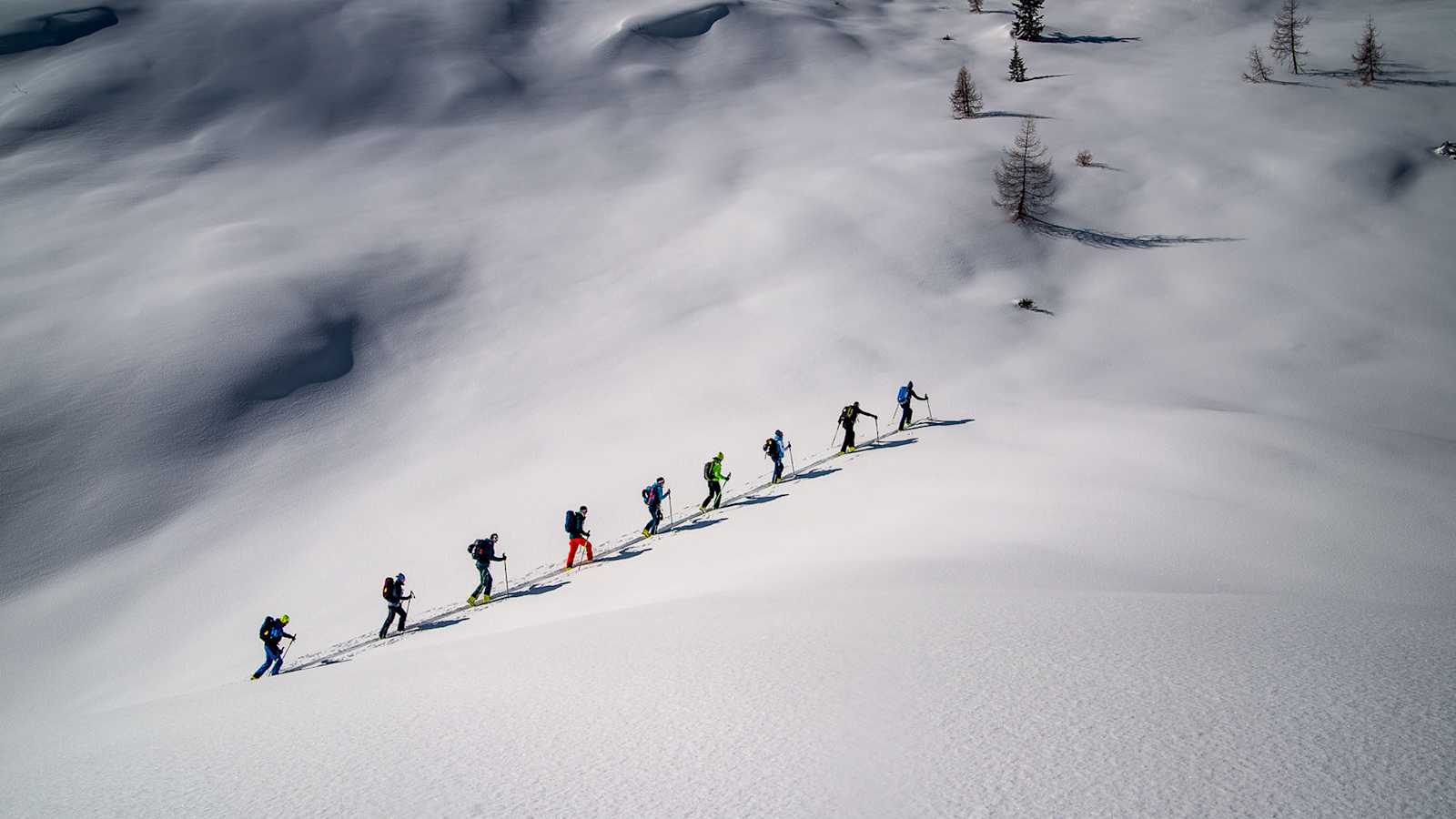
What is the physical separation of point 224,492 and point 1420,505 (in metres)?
32.7

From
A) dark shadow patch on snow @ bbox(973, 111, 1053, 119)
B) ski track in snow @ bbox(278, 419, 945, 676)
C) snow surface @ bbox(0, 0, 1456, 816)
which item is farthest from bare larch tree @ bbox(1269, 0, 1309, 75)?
ski track in snow @ bbox(278, 419, 945, 676)

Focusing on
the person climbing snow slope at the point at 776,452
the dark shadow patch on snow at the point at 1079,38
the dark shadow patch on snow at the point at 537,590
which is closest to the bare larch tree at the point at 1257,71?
the dark shadow patch on snow at the point at 1079,38

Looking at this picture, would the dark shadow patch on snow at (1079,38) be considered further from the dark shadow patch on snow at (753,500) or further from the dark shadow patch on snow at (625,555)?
the dark shadow patch on snow at (625,555)

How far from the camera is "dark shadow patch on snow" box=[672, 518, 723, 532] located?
1680 cm

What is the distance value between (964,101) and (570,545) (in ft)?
151

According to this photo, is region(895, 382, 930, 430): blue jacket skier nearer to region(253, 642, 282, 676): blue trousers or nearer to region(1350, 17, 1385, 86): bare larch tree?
region(253, 642, 282, 676): blue trousers

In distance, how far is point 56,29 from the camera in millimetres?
56406

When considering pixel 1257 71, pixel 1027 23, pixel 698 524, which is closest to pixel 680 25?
pixel 1027 23

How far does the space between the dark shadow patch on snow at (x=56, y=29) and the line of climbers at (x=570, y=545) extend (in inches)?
2701

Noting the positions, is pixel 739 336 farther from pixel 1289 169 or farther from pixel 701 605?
pixel 1289 169

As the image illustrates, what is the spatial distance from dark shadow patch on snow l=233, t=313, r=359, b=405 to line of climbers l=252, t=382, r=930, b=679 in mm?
Answer: 13480

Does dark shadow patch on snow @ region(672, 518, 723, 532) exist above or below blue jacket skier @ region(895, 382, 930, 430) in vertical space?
below

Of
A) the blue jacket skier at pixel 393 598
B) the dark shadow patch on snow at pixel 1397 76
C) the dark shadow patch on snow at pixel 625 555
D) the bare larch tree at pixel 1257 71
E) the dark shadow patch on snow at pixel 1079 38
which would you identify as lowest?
the dark shadow patch on snow at pixel 625 555

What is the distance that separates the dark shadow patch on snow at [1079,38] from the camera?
215ft
